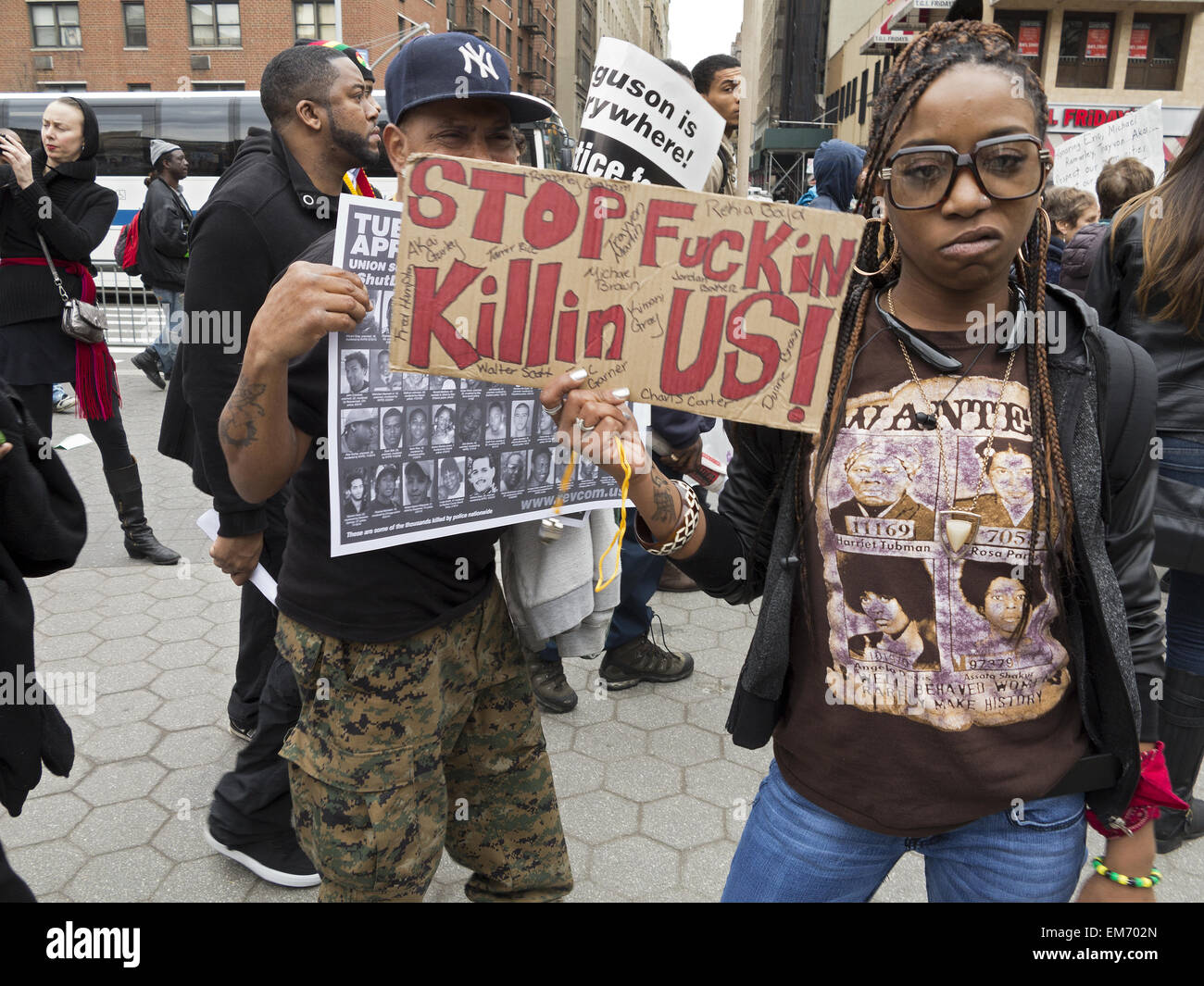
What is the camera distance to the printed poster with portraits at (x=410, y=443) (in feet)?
5.36

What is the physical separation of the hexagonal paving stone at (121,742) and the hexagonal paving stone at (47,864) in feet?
1.67

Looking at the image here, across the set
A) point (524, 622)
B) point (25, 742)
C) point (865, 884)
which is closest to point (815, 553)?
point (865, 884)

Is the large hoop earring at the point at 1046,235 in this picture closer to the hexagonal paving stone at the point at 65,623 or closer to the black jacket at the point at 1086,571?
the black jacket at the point at 1086,571

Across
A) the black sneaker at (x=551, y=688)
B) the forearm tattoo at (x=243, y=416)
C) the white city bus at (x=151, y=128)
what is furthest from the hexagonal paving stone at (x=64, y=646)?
the white city bus at (x=151, y=128)

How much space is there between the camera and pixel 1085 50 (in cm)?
3123

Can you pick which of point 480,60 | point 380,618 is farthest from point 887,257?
point 380,618

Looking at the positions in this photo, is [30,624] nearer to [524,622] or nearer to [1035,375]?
[524,622]

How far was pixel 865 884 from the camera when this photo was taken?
159 cm

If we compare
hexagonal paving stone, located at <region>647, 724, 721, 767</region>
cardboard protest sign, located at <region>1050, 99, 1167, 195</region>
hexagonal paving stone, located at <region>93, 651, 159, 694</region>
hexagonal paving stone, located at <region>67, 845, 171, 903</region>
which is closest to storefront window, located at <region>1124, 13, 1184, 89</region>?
cardboard protest sign, located at <region>1050, 99, 1167, 195</region>

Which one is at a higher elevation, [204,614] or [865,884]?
[865,884]

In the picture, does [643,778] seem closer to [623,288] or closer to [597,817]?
[597,817]

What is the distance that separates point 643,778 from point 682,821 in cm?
30

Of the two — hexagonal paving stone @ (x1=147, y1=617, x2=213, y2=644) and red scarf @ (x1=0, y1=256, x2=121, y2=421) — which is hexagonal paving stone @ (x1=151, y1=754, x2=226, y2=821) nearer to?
hexagonal paving stone @ (x1=147, y1=617, x2=213, y2=644)

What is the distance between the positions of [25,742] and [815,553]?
1522 mm
